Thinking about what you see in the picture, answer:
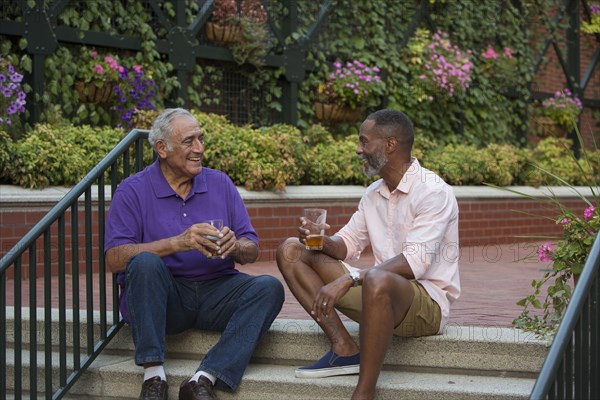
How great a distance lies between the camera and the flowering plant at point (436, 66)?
35.6 ft

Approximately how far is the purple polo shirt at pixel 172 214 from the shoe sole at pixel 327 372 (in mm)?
607

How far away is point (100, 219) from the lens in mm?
4207

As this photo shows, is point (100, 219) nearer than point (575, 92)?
Yes

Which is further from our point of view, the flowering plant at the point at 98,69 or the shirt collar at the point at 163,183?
the flowering plant at the point at 98,69

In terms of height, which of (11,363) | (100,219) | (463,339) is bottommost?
(11,363)

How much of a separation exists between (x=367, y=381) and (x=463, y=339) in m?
0.53

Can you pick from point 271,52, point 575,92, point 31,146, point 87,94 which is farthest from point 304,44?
point 575,92

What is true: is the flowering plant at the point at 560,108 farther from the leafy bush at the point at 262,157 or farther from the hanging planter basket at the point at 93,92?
the hanging planter basket at the point at 93,92

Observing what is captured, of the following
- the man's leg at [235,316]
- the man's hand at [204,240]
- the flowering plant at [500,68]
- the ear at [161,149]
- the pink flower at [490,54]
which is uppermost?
the pink flower at [490,54]

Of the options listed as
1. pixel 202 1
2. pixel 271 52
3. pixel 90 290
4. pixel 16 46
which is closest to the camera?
pixel 90 290

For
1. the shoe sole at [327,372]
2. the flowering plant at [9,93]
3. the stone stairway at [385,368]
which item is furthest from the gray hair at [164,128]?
the flowering plant at [9,93]

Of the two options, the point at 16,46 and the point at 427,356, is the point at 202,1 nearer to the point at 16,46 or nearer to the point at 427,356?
the point at 16,46

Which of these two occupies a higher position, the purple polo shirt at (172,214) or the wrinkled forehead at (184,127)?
the wrinkled forehead at (184,127)

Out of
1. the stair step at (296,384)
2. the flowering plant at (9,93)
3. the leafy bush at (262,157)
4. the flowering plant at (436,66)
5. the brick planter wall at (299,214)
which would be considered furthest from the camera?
the flowering plant at (436,66)
